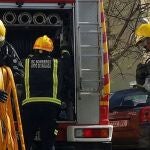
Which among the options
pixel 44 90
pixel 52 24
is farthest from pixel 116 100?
pixel 44 90

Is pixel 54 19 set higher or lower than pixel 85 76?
higher

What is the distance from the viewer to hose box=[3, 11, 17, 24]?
684cm

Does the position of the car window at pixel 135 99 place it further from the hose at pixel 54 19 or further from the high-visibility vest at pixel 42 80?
the high-visibility vest at pixel 42 80

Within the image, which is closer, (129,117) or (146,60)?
(146,60)

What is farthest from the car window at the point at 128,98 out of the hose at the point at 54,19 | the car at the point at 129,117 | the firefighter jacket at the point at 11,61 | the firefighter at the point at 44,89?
the firefighter jacket at the point at 11,61

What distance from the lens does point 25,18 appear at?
6.92m

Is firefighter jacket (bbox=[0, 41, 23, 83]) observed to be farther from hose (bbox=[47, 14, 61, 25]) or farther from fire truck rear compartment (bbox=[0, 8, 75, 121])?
hose (bbox=[47, 14, 61, 25])

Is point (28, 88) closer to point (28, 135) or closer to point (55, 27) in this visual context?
point (28, 135)

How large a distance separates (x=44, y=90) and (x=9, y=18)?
109 cm

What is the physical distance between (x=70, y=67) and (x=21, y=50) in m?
1.02

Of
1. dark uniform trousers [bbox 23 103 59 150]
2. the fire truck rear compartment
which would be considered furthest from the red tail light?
dark uniform trousers [bbox 23 103 59 150]

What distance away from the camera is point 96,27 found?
6.50m

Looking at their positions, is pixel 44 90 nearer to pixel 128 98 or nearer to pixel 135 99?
pixel 135 99

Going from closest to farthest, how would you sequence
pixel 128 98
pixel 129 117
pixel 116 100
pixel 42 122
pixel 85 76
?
pixel 85 76 < pixel 42 122 < pixel 129 117 < pixel 128 98 < pixel 116 100
